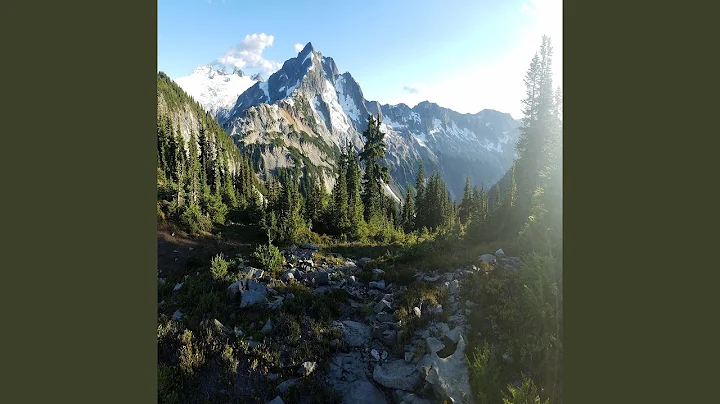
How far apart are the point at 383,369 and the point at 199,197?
3550 centimetres

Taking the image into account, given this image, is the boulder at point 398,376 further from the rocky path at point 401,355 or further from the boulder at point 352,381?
the boulder at point 352,381

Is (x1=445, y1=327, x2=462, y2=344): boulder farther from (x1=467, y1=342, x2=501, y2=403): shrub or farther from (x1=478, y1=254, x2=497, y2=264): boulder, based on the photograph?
(x1=478, y1=254, x2=497, y2=264): boulder

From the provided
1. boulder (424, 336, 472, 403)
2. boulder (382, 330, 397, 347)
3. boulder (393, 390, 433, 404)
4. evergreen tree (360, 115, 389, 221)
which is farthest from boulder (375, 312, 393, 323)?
evergreen tree (360, 115, 389, 221)

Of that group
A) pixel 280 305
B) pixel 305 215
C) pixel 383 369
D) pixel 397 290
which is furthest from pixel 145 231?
pixel 305 215

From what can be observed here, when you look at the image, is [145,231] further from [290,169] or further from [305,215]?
[290,169]

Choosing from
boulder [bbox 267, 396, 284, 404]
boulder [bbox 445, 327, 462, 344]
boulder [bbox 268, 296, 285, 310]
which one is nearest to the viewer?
boulder [bbox 267, 396, 284, 404]

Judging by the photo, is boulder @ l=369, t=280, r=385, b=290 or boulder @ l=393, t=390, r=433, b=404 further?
boulder @ l=369, t=280, r=385, b=290

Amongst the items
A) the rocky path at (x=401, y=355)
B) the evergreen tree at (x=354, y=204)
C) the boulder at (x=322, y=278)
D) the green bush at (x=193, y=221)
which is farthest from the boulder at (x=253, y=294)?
the evergreen tree at (x=354, y=204)

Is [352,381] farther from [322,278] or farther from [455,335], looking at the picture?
[322,278]

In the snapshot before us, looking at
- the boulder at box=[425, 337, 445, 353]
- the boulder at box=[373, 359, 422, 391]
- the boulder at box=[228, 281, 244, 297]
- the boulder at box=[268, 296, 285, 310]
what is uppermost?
the boulder at box=[228, 281, 244, 297]

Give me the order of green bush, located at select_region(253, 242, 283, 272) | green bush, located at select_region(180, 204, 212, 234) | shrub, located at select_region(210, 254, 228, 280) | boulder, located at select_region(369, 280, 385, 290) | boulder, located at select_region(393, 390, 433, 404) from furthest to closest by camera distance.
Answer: green bush, located at select_region(180, 204, 212, 234)
green bush, located at select_region(253, 242, 283, 272)
boulder, located at select_region(369, 280, 385, 290)
shrub, located at select_region(210, 254, 228, 280)
boulder, located at select_region(393, 390, 433, 404)

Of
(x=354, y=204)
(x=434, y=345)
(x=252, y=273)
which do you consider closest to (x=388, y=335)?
(x=434, y=345)

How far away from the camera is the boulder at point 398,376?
19.9 feet

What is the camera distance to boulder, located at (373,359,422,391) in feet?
19.9
